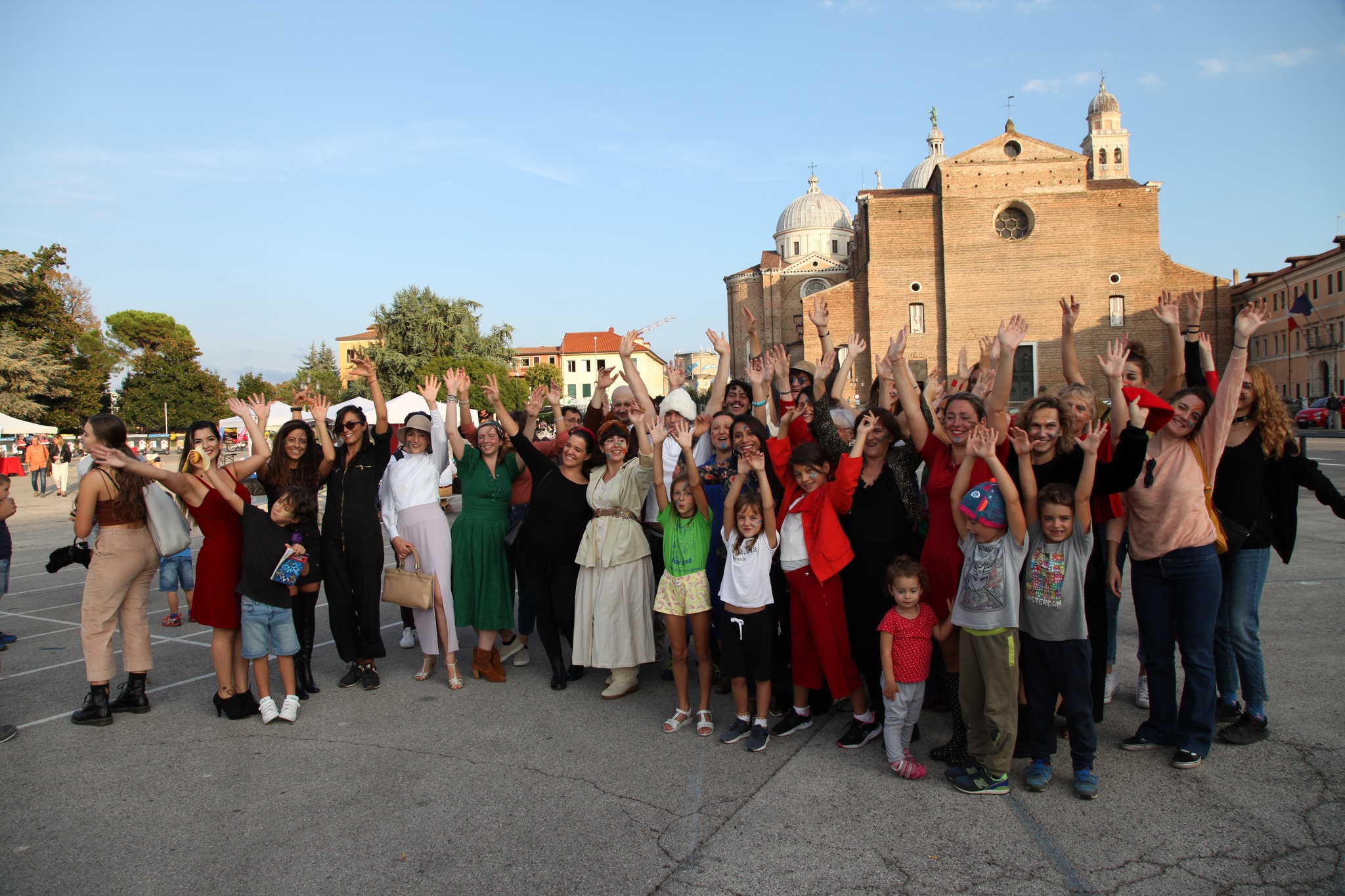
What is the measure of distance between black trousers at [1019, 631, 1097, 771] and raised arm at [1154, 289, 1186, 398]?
188 centimetres

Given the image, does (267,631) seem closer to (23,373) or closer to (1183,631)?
(1183,631)

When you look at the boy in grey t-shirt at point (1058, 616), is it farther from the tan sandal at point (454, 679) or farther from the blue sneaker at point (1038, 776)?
the tan sandal at point (454, 679)

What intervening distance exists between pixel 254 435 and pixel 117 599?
1289 millimetres

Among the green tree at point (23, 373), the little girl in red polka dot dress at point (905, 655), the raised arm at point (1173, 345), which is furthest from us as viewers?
the green tree at point (23, 373)

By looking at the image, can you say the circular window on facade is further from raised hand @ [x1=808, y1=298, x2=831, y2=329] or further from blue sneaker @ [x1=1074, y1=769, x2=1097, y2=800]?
blue sneaker @ [x1=1074, y1=769, x2=1097, y2=800]

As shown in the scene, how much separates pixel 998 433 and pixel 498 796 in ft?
10.1

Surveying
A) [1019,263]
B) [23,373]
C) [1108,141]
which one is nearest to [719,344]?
[23,373]

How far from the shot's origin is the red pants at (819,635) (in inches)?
171

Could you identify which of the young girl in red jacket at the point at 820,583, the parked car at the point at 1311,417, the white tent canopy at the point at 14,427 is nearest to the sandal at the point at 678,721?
the young girl in red jacket at the point at 820,583

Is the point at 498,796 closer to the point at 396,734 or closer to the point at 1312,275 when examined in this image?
the point at 396,734

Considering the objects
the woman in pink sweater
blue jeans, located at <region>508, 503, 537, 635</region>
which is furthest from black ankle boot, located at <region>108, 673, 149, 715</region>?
the woman in pink sweater

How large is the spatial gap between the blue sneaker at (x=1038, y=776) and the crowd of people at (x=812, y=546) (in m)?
0.02

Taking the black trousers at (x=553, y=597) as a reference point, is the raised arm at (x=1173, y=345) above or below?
above

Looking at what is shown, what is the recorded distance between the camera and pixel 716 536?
511cm
